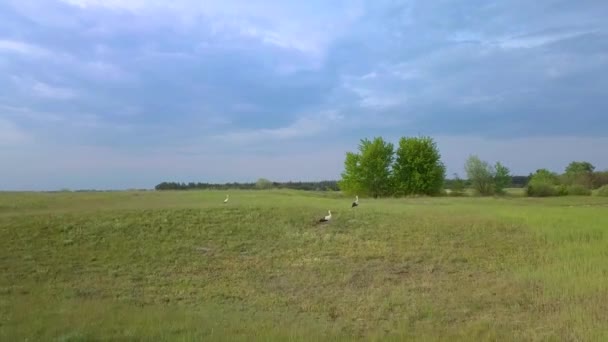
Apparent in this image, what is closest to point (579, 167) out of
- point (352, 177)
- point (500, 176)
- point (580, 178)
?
point (580, 178)

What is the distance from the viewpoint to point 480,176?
290 feet

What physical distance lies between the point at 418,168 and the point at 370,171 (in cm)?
699

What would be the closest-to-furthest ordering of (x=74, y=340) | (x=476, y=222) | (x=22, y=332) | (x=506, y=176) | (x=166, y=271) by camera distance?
(x=74, y=340)
(x=22, y=332)
(x=166, y=271)
(x=476, y=222)
(x=506, y=176)

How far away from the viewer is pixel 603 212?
106 ft

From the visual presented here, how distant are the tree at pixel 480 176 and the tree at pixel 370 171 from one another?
14.5 metres

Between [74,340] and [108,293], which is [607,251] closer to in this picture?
[108,293]

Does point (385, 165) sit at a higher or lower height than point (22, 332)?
higher

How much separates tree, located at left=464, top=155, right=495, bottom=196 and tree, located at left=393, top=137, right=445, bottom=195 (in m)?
9.25

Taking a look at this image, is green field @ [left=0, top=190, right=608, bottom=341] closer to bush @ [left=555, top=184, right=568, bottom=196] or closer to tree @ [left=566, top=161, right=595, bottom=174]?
bush @ [left=555, top=184, right=568, bottom=196]

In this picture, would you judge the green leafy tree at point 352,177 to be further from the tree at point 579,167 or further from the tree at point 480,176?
the tree at point 579,167

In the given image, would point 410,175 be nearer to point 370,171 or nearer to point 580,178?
point 370,171

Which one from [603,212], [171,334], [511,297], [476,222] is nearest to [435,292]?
[511,297]

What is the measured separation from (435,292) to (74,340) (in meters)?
9.89

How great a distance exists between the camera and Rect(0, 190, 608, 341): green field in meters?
11.1
